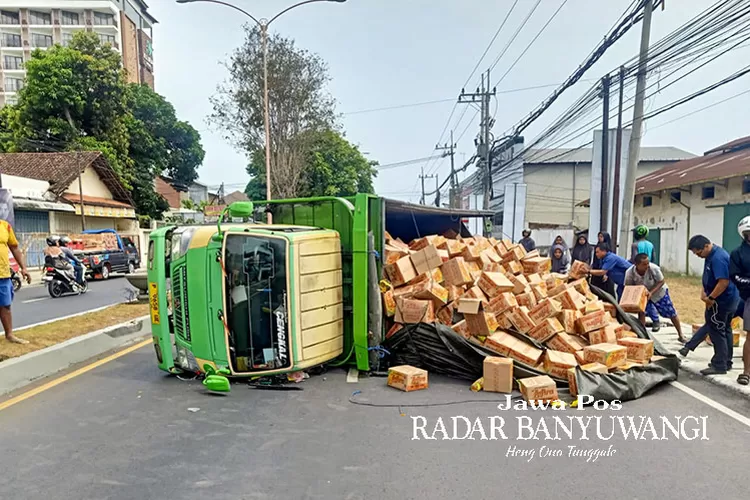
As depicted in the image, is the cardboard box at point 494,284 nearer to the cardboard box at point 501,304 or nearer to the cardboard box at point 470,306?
the cardboard box at point 501,304

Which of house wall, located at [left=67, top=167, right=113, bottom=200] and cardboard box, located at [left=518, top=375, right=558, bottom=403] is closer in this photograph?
cardboard box, located at [left=518, top=375, right=558, bottom=403]

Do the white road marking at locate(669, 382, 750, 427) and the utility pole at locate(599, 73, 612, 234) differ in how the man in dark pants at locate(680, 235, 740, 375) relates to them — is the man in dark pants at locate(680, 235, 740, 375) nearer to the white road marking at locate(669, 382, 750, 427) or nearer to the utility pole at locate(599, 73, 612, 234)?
the white road marking at locate(669, 382, 750, 427)

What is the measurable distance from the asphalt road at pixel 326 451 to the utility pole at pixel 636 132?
7.24 m

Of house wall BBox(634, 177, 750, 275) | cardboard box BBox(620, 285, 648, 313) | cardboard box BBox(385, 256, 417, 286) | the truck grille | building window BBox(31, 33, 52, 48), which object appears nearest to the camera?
the truck grille

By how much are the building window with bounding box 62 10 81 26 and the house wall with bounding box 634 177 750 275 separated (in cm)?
5993

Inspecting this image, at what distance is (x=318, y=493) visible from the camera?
10.0 ft

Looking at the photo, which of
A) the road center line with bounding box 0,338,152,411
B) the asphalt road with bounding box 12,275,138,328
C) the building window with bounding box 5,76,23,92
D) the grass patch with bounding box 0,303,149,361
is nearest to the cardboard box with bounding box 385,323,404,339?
the road center line with bounding box 0,338,152,411

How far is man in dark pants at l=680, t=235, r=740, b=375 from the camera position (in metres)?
5.31

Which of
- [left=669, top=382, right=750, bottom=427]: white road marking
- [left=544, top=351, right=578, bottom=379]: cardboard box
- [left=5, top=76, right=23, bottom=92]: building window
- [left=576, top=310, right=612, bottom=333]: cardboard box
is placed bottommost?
[left=669, top=382, right=750, bottom=427]: white road marking

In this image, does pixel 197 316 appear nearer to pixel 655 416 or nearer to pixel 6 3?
pixel 655 416

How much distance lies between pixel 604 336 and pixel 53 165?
29158 millimetres

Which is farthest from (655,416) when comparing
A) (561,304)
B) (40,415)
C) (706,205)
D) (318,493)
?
(706,205)

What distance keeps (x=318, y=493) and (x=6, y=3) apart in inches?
2694

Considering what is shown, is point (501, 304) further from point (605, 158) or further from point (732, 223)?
point (732, 223)
